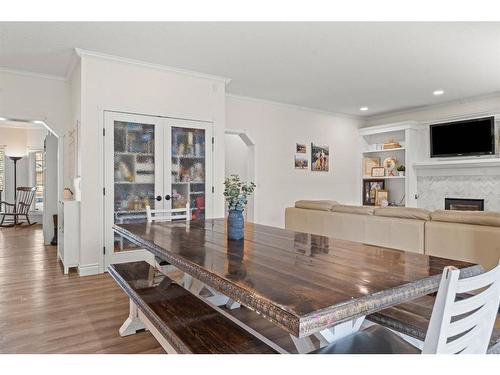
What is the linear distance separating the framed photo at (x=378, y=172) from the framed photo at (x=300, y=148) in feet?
6.14

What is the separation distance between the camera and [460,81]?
5.11m

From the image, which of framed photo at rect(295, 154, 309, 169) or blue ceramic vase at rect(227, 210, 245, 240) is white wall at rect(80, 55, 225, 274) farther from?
framed photo at rect(295, 154, 309, 169)

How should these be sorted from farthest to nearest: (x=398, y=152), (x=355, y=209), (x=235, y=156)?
(x=235, y=156)
(x=398, y=152)
(x=355, y=209)

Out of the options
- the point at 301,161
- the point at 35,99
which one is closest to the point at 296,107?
the point at 301,161

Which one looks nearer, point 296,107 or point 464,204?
point 464,204

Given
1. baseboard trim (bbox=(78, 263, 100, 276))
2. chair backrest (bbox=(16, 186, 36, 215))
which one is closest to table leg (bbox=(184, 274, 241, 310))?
baseboard trim (bbox=(78, 263, 100, 276))

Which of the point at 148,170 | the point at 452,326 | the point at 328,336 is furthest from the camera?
the point at 148,170

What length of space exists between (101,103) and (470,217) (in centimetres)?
402

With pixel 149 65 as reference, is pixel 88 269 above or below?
below

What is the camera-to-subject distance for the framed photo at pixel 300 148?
22.2 feet

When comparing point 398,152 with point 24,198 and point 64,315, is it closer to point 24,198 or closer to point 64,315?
point 64,315

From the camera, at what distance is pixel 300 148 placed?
22.4 ft
